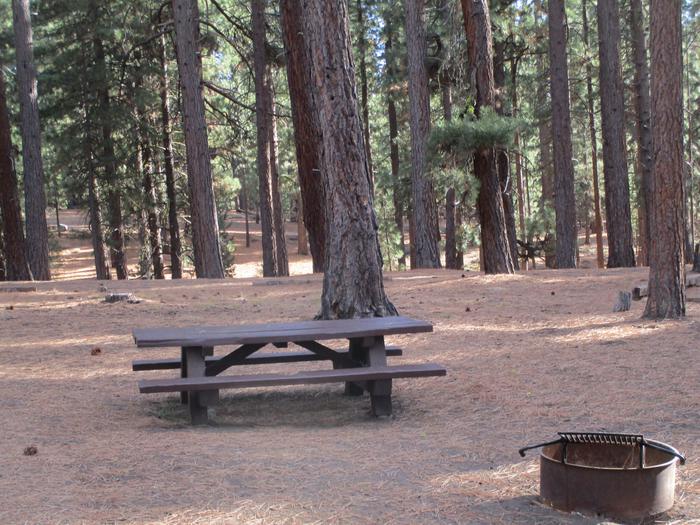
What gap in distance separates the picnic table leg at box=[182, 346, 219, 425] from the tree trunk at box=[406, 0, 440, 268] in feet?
42.2

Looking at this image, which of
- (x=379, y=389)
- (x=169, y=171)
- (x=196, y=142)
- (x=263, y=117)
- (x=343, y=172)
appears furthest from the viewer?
(x=169, y=171)

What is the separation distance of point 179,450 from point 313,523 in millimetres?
1638

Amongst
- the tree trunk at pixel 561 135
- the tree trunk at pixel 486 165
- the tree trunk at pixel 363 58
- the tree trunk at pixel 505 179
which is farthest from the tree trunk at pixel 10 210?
the tree trunk at pixel 561 135

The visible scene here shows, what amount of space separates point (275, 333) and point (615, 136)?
1567cm

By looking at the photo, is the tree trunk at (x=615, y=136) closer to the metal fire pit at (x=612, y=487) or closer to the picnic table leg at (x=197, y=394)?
the picnic table leg at (x=197, y=394)

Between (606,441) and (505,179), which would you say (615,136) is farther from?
(606,441)

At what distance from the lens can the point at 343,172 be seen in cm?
919

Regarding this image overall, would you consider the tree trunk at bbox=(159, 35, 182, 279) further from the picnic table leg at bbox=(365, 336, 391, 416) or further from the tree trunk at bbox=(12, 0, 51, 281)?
the picnic table leg at bbox=(365, 336, 391, 416)

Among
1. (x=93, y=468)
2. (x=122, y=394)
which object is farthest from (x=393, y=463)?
(x=122, y=394)

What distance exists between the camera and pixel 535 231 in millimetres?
25875

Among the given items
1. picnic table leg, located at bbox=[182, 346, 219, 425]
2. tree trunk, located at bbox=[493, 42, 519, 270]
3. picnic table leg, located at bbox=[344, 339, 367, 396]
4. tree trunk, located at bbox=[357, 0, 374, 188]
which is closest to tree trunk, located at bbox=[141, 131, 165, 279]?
tree trunk, located at bbox=[357, 0, 374, 188]

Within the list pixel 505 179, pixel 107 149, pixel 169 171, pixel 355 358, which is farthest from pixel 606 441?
pixel 107 149

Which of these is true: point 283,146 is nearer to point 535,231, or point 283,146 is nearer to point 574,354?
point 535,231

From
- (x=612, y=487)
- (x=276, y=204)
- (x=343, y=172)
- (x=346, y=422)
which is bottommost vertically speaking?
(x=346, y=422)
